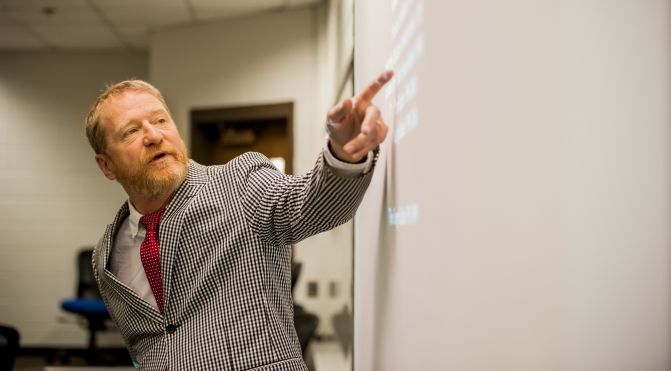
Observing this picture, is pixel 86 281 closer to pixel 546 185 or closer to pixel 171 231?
pixel 171 231

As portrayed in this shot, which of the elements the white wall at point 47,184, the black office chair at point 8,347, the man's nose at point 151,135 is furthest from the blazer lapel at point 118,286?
the white wall at point 47,184

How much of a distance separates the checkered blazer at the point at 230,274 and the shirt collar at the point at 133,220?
14 centimetres

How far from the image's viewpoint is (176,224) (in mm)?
1136

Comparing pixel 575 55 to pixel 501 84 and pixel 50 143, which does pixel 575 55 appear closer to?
pixel 501 84

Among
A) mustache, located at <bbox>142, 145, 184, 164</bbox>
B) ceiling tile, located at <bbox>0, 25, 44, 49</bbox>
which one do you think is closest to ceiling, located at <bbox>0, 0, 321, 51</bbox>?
ceiling tile, located at <bbox>0, 25, 44, 49</bbox>

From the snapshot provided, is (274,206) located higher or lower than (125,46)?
lower

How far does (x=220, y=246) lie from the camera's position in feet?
3.65

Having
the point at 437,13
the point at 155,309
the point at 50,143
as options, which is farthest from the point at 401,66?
the point at 50,143

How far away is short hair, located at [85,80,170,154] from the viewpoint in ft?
4.48

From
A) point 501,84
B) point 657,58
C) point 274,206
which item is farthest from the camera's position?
point 274,206

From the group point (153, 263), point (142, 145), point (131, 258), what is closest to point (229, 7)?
point (142, 145)

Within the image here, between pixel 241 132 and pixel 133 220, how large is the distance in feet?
11.5

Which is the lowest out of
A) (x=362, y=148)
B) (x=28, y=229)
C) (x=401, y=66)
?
(x=28, y=229)

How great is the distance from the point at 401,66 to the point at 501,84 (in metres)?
0.44
